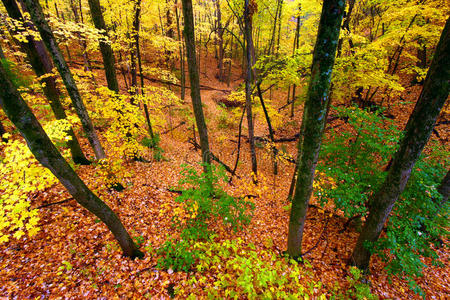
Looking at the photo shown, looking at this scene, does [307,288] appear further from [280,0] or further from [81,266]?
[280,0]

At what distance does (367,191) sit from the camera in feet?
19.6

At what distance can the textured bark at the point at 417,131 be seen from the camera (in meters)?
3.53

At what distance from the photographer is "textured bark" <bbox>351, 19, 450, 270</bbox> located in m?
3.53

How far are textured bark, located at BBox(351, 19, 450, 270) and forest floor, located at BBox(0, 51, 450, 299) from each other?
1656mm

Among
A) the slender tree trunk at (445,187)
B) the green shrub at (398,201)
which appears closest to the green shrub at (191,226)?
the green shrub at (398,201)

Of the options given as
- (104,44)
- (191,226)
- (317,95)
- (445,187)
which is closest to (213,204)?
(191,226)

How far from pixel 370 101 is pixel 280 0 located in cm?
1247

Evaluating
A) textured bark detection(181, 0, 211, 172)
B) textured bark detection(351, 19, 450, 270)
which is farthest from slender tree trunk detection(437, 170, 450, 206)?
textured bark detection(181, 0, 211, 172)

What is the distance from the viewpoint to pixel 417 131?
3877 millimetres

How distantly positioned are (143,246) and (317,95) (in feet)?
19.5

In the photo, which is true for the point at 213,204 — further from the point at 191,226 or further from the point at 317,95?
the point at 317,95

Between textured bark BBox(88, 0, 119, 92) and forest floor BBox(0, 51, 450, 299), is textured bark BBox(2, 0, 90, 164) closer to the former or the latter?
textured bark BBox(88, 0, 119, 92)

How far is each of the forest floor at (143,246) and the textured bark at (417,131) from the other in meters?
1.66

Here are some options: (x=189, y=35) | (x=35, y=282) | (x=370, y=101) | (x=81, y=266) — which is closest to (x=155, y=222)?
(x=81, y=266)
